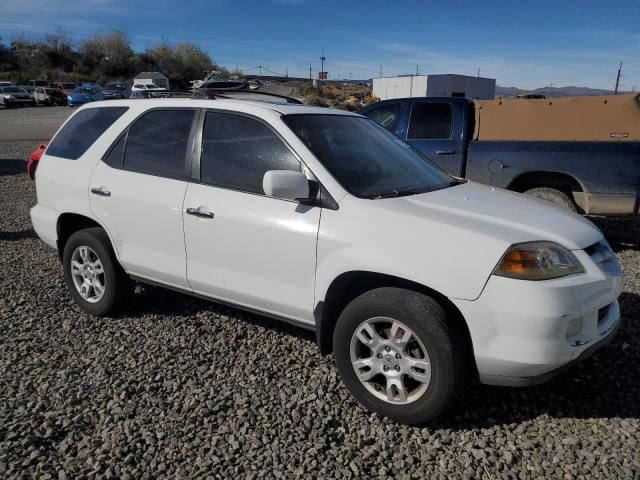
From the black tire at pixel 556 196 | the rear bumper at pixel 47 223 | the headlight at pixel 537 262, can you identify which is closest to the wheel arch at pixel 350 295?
the headlight at pixel 537 262

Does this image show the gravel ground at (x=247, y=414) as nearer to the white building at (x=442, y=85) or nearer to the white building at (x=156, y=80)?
the white building at (x=442, y=85)

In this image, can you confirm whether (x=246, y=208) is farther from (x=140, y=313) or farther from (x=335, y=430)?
(x=140, y=313)

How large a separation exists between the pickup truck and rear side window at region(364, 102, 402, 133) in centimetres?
2

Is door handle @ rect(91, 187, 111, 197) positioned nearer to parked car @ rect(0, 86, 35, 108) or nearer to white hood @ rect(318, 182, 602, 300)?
white hood @ rect(318, 182, 602, 300)

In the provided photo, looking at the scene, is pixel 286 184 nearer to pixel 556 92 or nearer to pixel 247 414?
pixel 247 414

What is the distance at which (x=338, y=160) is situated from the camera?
3340 millimetres

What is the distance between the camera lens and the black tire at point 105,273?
4043 millimetres

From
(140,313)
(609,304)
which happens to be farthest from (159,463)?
(609,304)

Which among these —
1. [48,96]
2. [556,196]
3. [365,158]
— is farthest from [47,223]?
[48,96]

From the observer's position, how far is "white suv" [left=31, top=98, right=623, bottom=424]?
2574 millimetres

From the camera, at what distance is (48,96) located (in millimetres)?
43812

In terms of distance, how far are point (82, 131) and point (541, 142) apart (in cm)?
509

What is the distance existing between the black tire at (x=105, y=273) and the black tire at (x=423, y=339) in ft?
6.71

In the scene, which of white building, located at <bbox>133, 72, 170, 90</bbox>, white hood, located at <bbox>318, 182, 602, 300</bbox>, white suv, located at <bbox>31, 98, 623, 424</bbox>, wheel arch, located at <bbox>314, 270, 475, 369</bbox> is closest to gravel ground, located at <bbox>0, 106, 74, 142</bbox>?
white suv, located at <bbox>31, 98, 623, 424</bbox>
